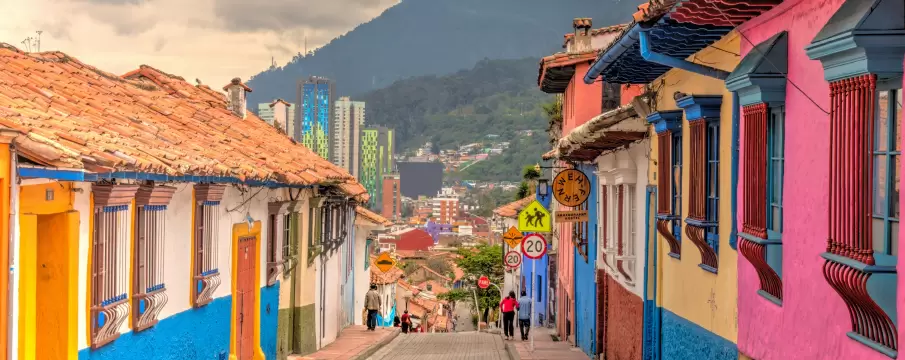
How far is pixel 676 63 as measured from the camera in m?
9.55

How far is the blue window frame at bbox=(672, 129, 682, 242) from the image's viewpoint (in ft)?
39.9

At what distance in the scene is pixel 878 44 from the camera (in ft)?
18.1

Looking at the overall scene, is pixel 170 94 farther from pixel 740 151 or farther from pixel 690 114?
pixel 740 151

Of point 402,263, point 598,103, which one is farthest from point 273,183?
point 402,263

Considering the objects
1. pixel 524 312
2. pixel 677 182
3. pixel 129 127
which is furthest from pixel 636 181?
pixel 524 312

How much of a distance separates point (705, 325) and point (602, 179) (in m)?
8.89

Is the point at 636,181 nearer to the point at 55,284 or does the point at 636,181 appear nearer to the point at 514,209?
the point at 55,284

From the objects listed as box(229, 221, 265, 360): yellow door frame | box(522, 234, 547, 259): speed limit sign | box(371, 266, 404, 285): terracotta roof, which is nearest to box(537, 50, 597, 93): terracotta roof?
box(522, 234, 547, 259): speed limit sign

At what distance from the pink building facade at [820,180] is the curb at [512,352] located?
502 inches

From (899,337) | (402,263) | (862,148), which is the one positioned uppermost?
(862,148)

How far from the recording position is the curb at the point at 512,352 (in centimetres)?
2171

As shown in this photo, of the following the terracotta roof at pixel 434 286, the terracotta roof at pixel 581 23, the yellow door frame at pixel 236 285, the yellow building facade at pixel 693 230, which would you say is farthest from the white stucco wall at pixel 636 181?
the terracotta roof at pixel 434 286

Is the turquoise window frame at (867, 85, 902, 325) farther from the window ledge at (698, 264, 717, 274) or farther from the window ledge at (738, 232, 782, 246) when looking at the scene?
the window ledge at (698, 264, 717, 274)

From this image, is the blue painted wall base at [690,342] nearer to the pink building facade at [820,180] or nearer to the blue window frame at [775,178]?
the pink building facade at [820,180]
